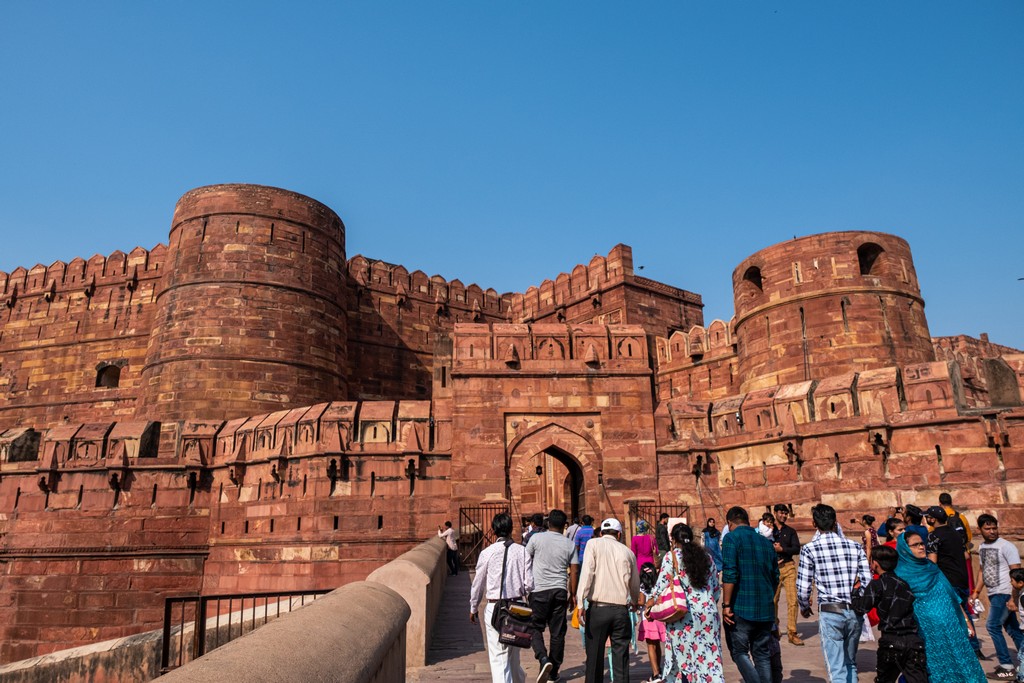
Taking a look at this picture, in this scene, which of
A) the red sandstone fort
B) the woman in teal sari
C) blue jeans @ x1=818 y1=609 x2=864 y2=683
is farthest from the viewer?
the red sandstone fort

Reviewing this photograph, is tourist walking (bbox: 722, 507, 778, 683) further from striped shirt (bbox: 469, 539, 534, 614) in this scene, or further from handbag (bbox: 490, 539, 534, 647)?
striped shirt (bbox: 469, 539, 534, 614)

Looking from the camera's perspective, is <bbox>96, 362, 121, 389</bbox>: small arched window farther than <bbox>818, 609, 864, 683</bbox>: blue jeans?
Yes

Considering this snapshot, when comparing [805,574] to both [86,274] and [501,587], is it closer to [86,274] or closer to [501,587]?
[501,587]

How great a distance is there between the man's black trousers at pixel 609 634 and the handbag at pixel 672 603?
235mm

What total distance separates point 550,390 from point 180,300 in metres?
11.7

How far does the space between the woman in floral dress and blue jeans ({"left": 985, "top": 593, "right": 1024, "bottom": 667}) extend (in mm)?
2527

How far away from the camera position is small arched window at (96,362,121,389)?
2473 centimetres

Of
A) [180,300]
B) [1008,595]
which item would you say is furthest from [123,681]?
[180,300]

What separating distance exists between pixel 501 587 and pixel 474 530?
8.81 m

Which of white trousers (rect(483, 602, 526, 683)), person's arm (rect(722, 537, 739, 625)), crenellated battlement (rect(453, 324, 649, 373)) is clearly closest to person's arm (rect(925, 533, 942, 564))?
person's arm (rect(722, 537, 739, 625))

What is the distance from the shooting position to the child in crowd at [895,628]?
157 inches

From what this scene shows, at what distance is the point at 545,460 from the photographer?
23062 millimetres

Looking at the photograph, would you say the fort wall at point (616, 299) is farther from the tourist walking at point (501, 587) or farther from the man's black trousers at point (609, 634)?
the man's black trousers at point (609, 634)

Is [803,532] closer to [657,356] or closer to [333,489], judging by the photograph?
[333,489]
